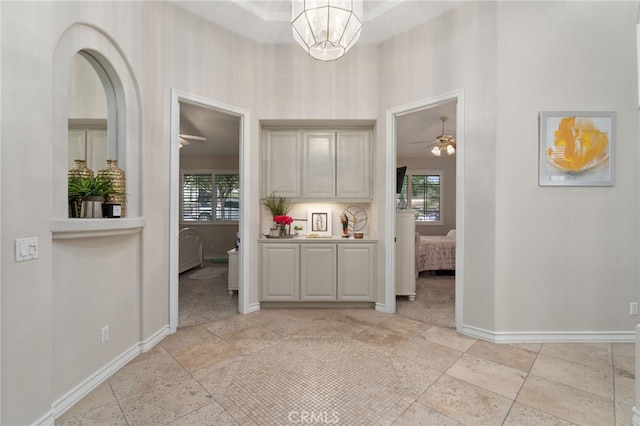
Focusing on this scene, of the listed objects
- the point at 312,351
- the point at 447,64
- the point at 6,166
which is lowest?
the point at 312,351

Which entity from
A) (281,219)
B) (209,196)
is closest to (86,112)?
(281,219)

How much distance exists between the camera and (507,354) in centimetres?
248

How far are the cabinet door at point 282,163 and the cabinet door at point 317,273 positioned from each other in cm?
83

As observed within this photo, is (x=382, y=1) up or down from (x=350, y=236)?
up

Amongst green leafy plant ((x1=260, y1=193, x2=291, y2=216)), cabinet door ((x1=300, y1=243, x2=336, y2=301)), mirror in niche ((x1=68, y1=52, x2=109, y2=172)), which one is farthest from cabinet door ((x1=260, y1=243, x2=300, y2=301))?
mirror in niche ((x1=68, y1=52, x2=109, y2=172))

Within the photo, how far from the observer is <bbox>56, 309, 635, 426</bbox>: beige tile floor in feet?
5.68

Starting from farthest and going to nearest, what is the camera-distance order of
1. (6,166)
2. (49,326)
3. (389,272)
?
(389,272) → (49,326) → (6,166)

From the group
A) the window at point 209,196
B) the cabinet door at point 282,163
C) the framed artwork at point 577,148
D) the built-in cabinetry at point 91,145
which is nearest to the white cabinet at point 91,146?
the built-in cabinetry at point 91,145

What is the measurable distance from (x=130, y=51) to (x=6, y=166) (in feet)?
4.81

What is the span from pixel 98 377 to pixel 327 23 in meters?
2.98

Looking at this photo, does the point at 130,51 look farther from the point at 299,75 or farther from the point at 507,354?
the point at 507,354

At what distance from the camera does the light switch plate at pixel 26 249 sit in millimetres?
1487

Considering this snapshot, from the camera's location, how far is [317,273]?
363 centimetres

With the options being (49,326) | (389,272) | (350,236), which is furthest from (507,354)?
(49,326)
